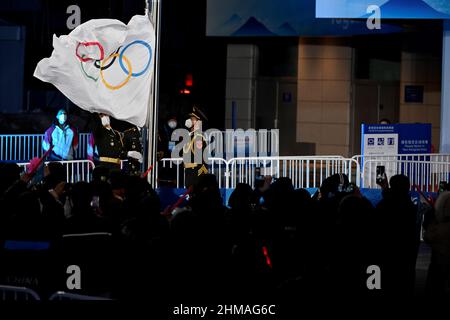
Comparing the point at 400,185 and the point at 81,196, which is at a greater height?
the point at 400,185

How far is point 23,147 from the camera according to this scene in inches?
834

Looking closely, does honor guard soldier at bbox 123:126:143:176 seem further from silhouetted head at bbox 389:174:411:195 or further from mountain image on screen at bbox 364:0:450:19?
silhouetted head at bbox 389:174:411:195

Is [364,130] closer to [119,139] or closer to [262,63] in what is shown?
[119,139]

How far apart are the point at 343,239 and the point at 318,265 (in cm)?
41

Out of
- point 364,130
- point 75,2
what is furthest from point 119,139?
point 75,2

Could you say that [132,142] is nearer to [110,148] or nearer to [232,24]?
[110,148]

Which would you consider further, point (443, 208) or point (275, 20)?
point (275, 20)

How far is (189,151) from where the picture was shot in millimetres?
17375

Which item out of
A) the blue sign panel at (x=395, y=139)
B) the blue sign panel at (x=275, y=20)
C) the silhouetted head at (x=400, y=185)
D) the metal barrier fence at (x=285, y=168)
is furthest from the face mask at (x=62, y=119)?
the silhouetted head at (x=400, y=185)

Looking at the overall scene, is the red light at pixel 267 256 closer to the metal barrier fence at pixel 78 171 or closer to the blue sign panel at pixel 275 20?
the metal barrier fence at pixel 78 171

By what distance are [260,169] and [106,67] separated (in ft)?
17.7

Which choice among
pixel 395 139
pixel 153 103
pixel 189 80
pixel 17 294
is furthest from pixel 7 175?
pixel 189 80

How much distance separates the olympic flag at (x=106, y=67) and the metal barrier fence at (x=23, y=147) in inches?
316

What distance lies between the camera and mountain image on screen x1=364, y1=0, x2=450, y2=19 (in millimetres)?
19703
